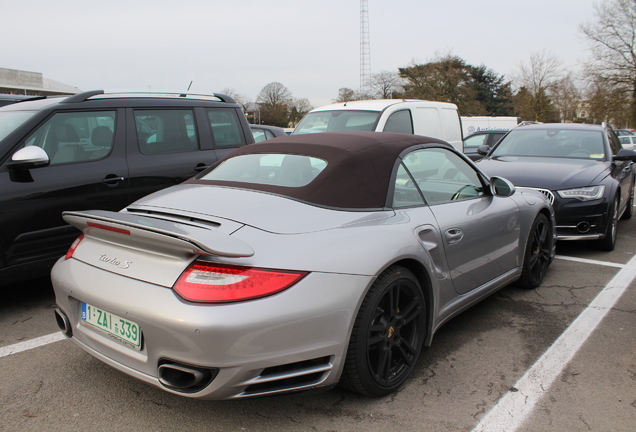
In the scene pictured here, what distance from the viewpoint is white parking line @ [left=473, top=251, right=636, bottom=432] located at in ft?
8.41

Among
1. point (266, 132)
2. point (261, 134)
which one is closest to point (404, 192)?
point (266, 132)

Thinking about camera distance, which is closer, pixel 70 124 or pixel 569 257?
pixel 70 124

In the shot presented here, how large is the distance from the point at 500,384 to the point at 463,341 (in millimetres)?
627

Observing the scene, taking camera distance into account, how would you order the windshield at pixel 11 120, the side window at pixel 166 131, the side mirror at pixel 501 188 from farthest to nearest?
the side window at pixel 166 131 < the windshield at pixel 11 120 < the side mirror at pixel 501 188

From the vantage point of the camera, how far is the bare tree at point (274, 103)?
64688 mm

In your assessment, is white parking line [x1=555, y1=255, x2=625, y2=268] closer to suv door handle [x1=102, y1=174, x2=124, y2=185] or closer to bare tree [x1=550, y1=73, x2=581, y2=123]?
suv door handle [x1=102, y1=174, x2=124, y2=185]

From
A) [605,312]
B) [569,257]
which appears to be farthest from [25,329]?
[569,257]

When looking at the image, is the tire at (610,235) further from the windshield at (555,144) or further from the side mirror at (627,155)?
the windshield at (555,144)

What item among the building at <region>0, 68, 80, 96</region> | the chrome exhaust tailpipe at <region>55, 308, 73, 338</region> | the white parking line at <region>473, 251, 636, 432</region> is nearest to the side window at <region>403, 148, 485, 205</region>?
the white parking line at <region>473, 251, 636, 432</region>

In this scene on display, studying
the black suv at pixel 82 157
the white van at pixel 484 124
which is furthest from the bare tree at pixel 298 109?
the black suv at pixel 82 157

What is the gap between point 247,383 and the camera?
2.24 meters

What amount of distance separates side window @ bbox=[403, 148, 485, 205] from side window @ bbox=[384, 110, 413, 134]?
3997mm

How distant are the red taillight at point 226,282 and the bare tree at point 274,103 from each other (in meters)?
62.7

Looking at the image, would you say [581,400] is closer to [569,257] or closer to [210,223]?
[210,223]
